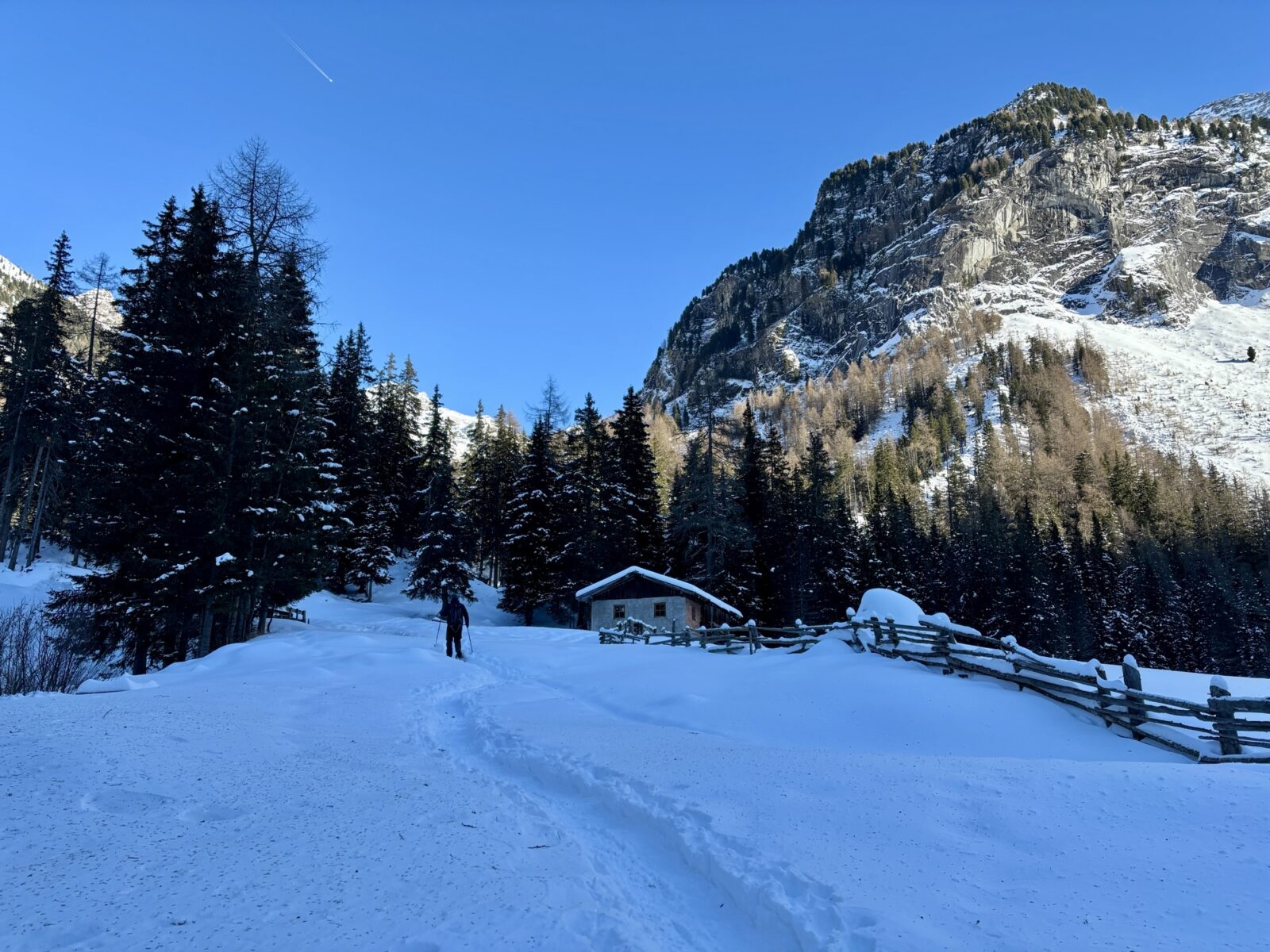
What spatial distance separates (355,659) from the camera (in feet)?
50.5

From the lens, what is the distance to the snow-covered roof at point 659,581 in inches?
1335

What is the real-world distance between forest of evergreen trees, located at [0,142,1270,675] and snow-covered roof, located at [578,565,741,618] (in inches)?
178

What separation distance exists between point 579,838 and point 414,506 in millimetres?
47245

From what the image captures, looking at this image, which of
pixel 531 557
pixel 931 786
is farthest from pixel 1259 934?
pixel 531 557

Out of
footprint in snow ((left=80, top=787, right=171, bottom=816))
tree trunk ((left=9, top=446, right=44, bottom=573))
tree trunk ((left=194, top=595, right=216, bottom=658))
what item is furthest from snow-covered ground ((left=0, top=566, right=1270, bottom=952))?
tree trunk ((left=9, top=446, right=44, bottom=573))

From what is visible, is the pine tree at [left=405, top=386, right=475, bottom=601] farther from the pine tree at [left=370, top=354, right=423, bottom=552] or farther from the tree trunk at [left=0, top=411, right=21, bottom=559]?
the tree trunk at [left=0, top=411, right=21, bottom=559]

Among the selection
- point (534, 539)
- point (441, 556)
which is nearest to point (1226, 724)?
point (534, 539)

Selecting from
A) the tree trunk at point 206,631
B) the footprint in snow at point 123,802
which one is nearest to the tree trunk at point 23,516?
the tree trunk at point 206,631

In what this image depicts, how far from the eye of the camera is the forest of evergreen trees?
18219 millimetres

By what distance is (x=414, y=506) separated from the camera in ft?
163

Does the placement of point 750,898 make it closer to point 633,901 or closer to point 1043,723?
point 633,901

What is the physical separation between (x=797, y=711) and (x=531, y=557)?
3064 centimetres

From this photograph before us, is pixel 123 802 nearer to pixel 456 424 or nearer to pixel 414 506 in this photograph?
pixel 414 506

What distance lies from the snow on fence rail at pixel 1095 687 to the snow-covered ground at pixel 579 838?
58 cm
